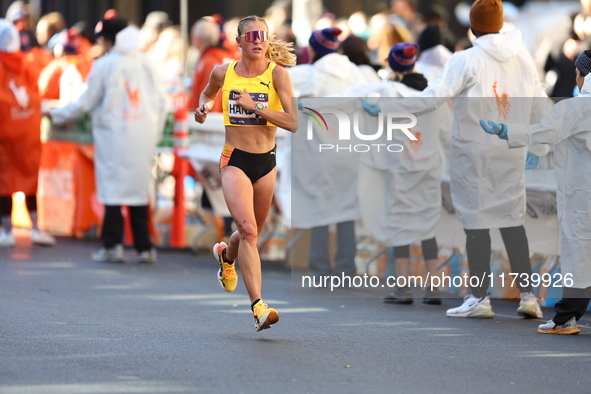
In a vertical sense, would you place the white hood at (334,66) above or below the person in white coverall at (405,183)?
above

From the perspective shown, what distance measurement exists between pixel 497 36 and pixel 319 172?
2.28 m

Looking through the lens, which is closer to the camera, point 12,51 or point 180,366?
point 180,366

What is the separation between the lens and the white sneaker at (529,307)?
7.85 m

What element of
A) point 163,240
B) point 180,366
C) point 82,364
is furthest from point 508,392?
point 163,240

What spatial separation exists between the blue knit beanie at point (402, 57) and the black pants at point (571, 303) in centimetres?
259

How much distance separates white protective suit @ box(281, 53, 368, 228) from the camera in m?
9.45

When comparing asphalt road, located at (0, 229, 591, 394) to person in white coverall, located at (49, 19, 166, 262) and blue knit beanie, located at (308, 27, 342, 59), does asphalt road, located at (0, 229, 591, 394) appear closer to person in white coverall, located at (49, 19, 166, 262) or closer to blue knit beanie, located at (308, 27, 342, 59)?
person in white coverall, located at (49, 19, 166, 262)

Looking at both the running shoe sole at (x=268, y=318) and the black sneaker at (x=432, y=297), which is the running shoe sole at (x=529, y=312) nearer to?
the black sneaker at (x=432, y=297)

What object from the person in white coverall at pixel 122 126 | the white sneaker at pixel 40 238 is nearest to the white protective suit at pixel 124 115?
the person in white coverall at pixel 122 126

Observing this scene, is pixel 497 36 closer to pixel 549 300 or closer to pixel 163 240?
pixel 549 300

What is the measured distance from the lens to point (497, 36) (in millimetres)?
7957

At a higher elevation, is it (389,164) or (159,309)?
(389,164)

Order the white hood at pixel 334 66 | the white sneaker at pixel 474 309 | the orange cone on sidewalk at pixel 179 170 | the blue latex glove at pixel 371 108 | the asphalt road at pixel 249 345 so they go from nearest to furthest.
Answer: the asphalt road at pixel 249 345 < the white sneaker at pixel 474 309 < the blue latex glove at pixel 371 108 < the white hood at pixel 334 66 < the orange cone on sidewalk at pixel 179 170

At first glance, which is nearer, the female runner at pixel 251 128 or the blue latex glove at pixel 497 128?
the female runner at pixel 251 128
